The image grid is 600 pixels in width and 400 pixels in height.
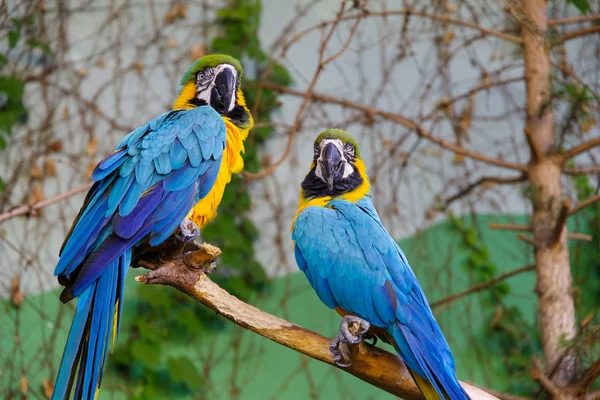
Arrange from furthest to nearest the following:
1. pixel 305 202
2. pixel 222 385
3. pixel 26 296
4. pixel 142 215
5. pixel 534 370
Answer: pixel 222 385
pixel 26 296
pixel 534 370
pixel 305 202
pixel 142 215

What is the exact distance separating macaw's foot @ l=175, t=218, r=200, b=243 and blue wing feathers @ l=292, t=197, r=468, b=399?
0.25 meters

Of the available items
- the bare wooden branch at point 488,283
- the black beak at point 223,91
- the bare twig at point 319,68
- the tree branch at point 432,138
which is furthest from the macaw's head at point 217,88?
the bare wooden branch at point 488,283

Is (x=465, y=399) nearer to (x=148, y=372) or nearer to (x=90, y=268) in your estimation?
(x=90, y=268)

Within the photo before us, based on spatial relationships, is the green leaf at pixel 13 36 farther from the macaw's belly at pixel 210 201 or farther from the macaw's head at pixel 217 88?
the macaw's belly at pixel 210 201

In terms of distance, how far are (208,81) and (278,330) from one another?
0.73 m

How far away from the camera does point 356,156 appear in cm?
197

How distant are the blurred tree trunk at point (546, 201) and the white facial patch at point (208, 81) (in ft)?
3.95

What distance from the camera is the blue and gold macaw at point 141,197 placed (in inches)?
61.3

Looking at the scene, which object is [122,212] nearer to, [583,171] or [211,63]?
[211,63]

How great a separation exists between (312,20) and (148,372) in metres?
2.00

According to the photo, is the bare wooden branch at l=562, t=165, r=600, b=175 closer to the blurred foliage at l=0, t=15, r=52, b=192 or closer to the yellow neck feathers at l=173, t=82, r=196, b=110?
the yellow neck feathers at l=173, t=82, r=196, b=110

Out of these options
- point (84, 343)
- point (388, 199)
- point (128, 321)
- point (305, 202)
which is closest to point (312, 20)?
point (388, 199)

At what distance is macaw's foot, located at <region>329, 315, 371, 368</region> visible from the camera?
1.62 m

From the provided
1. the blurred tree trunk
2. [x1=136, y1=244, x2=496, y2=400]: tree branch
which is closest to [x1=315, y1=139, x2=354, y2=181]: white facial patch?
[x1=136, y1=244, x2=496, y2=400]: tree branch
